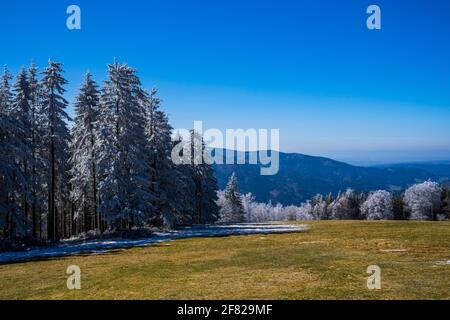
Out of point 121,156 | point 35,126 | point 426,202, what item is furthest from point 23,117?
point 426,202

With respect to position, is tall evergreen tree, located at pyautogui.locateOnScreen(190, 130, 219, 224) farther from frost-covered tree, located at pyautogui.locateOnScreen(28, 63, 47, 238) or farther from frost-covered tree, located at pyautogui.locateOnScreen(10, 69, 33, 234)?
frost-covered tree, located at pyautogui.locateOnScreen(10, 69, 33, 234)

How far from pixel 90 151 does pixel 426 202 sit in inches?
3248

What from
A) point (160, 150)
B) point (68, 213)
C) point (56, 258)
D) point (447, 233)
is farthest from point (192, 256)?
point (68, 213)

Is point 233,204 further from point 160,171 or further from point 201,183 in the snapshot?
point 160,171

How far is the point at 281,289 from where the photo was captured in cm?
1293

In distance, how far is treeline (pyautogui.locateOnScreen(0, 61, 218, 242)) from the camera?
33.4m

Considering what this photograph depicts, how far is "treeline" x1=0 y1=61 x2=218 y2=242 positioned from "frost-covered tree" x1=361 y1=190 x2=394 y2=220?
74093mm

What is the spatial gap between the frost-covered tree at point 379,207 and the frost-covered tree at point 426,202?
302 inches

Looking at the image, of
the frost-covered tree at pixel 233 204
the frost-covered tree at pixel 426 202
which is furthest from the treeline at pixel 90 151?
the frost-covered tree at pixel 426 202

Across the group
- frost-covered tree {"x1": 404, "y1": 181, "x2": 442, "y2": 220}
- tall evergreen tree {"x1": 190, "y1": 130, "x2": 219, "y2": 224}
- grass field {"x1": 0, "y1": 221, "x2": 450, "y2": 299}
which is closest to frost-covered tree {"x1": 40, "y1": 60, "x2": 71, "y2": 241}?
grass field {"x1": 0, "y1": 221, "x2": 450, "y2": 299}

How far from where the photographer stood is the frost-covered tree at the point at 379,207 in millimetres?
106250

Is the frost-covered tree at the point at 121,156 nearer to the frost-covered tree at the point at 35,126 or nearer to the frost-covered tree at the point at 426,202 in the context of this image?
the frost-covered tree at the point at 35,126

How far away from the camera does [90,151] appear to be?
133ft
